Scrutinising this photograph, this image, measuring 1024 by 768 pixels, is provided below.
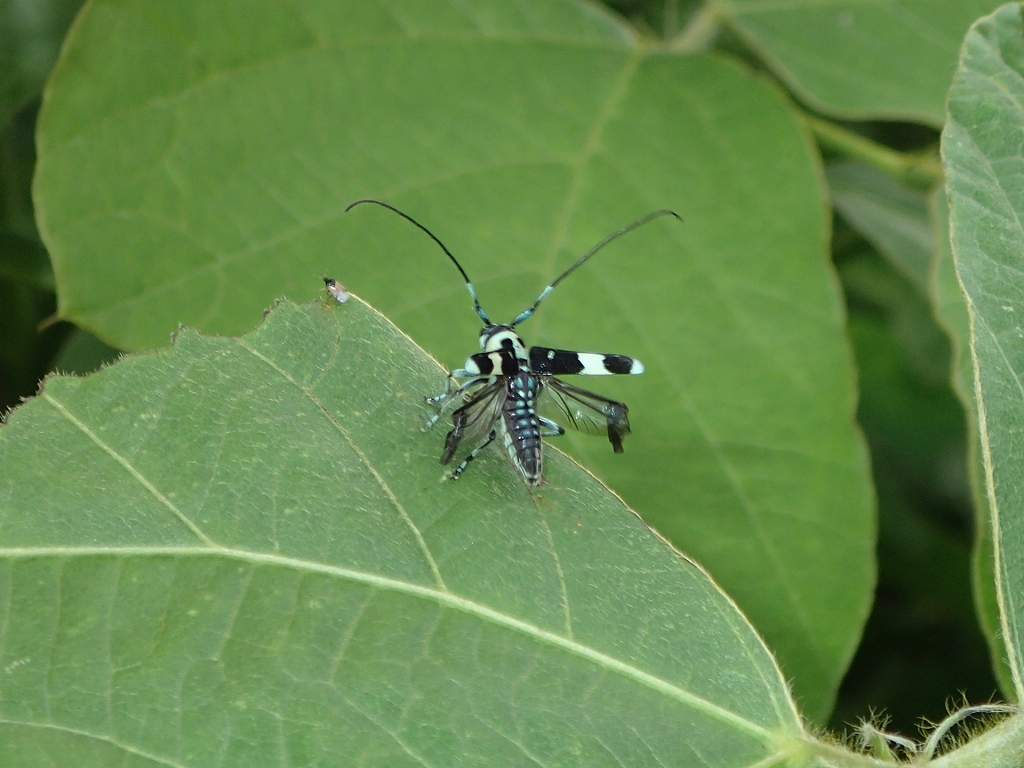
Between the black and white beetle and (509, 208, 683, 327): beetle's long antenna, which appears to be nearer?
the black and white beetle

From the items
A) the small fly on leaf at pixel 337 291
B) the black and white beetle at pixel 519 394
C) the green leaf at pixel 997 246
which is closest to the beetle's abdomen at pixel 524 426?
the black and white beetle at pixel 519 394

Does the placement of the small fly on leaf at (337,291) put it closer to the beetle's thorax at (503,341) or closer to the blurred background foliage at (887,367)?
the beetle's thorax at (503,341)

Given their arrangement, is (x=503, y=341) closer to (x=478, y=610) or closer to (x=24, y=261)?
(x=478, y=610)

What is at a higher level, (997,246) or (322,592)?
(997,246)

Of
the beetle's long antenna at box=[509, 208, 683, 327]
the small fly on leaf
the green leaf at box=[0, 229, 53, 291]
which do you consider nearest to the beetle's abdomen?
the beetle's long antenna at box=[509, 208, 683, 327]

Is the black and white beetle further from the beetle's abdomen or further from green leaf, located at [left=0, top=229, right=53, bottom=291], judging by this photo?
green leaf, located at [left=0, top=229, right=53, bottom=291]

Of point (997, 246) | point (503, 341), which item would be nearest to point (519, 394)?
point (503, 341)

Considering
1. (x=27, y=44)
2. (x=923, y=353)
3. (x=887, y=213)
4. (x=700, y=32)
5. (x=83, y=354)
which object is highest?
(x=700, y=32)
